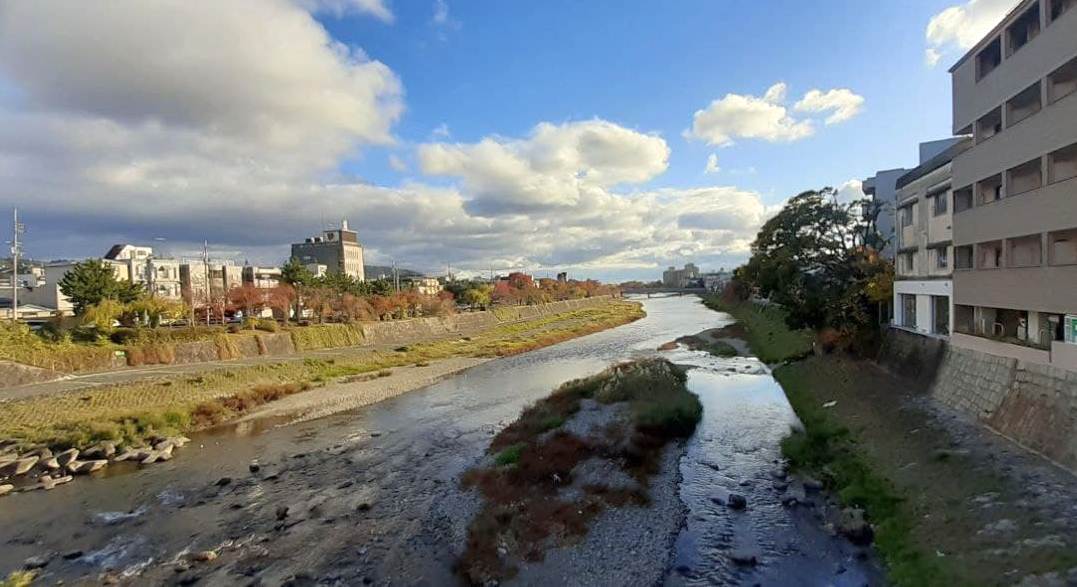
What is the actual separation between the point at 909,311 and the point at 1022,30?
39.5 feet

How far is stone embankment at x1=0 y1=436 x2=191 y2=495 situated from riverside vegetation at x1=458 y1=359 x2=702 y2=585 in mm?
12203

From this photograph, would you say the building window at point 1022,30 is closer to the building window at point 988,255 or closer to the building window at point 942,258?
the building window at point 988,255


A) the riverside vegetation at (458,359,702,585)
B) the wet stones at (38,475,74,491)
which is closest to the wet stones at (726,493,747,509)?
the riverside vegetation at (458,359,702,585)

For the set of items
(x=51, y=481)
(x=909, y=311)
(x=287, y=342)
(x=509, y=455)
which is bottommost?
(x=51, y=481)

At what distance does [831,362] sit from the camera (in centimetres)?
2736

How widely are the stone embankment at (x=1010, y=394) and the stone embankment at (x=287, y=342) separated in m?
39.5

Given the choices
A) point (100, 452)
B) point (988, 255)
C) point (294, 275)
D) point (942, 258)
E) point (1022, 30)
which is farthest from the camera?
point (294, 275)

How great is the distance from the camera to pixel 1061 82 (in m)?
15.2

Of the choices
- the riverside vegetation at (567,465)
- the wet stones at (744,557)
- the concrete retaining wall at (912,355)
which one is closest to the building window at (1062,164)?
the concrete retaining wall at (912,355)

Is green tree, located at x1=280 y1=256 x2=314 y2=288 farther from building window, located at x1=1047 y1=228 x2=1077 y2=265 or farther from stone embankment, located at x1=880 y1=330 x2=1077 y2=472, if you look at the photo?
building window, located at x1=1047 y1=228 x2=1077 y2=265

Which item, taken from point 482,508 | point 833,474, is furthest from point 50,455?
point 833,474

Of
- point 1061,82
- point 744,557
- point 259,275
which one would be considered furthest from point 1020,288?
point 259,275

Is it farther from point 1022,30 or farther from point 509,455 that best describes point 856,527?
point 1022,30

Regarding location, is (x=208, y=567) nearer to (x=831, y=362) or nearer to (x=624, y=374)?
(x=624, y=374)
